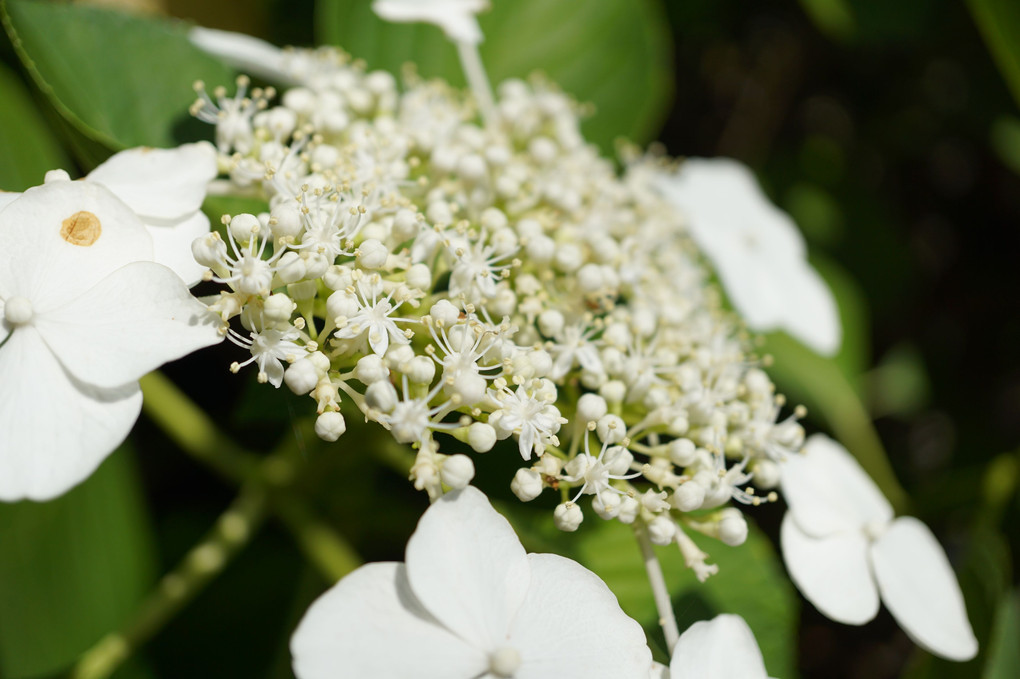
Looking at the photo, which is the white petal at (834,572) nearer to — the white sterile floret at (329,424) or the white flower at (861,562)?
the white flower at (861,562)

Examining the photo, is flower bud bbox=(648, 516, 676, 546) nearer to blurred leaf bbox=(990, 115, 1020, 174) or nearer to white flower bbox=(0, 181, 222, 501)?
white flower bbox=(0, 181, 222, 501)

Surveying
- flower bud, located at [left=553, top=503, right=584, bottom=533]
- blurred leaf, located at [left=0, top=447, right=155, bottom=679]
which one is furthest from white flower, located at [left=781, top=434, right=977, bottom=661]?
blurred leaf, located at [left=0, top=447, right=155, bottom=679]

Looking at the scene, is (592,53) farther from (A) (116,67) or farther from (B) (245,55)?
(A) (116,67)

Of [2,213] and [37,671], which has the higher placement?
[2,213]

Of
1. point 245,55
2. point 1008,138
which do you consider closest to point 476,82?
point 245,55

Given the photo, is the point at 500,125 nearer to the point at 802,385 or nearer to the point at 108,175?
the point at 108,175

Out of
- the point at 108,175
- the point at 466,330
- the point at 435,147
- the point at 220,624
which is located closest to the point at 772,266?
the point at 435,147

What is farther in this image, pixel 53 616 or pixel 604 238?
pixel 53 616
